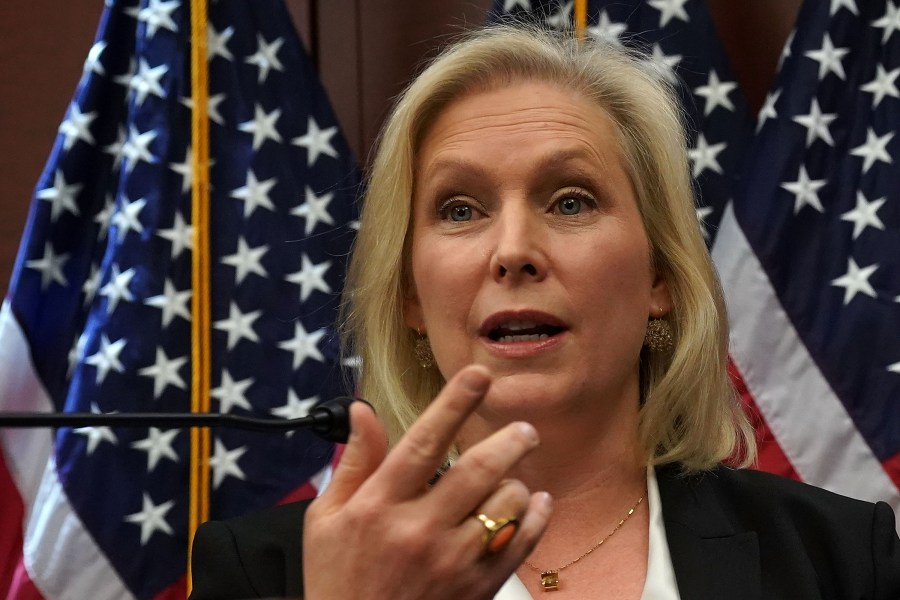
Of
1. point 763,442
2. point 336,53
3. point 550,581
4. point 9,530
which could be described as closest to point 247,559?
point 550,581

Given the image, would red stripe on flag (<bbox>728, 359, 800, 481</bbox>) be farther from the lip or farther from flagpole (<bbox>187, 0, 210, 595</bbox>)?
flagpole (<bbox>187, 0, 210, 595</bbox>)

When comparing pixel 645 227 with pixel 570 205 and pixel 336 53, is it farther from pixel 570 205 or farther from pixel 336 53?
pixel 336 53

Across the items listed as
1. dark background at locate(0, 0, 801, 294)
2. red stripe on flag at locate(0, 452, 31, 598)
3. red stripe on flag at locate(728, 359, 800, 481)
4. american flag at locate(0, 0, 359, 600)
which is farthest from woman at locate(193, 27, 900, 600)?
red stripe on flag at locate(0, 452, 31, 598)

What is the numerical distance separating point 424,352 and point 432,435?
861 millimetres

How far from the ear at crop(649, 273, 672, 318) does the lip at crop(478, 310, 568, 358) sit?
10.9 inches

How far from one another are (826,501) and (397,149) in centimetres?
90

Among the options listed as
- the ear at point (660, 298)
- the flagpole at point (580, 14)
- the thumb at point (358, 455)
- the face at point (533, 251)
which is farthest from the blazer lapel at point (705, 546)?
the flagpole at point (580, 14)

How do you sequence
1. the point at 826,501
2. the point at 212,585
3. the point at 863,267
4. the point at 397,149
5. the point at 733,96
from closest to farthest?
the point at 212,585, the point at 826,501, the point at 397,149, the point at 863,267, the point at 733,96

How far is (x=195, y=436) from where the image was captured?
216cm

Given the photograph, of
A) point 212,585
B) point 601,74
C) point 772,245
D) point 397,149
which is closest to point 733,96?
point 772,245

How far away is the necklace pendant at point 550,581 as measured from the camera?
1.50 m

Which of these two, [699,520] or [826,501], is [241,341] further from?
[826,501]

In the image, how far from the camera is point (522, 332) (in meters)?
1.53

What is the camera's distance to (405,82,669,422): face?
1.50 metres
